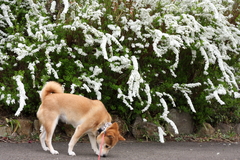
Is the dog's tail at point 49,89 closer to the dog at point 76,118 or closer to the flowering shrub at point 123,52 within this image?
the dog at point 76,118

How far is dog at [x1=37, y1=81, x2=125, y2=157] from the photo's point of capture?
5.39 m

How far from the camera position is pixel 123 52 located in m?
6.35

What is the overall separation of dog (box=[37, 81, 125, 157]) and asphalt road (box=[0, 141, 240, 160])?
251 millimetres

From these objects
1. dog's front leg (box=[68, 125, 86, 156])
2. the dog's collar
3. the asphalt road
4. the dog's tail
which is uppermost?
the dog's tail

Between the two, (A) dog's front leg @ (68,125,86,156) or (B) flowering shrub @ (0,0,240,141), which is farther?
(B) flowering shrub @ (0,0,240,141)

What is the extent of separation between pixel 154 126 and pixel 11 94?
10.3 feet

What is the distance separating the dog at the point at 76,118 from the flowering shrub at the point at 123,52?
0.38 m

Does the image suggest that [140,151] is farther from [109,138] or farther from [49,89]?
[49,89]

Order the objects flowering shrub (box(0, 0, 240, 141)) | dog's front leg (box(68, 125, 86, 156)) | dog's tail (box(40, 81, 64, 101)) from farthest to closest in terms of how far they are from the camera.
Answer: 1. flowering shrub (box(0, 0, 240, 141))
2. dog's tail (box(40, 81, 64, 101))
3. dog's front leg (box(68, 125, 86, 156))

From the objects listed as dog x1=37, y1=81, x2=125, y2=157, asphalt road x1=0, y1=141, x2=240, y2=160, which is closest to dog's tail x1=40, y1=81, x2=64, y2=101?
dog x1=37, y1=81, x2=125, y2=157

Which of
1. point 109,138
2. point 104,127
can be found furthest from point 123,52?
point 109,138

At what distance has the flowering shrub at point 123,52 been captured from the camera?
6.13 m

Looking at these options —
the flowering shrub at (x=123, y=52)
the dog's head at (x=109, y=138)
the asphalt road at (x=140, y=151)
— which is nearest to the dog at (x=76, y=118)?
the dog's head at (x=109, y=138)

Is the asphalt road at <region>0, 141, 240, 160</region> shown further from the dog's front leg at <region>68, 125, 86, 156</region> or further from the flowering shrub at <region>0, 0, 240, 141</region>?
the flowering shrub at <region>0, 0, 240, 141</region>
